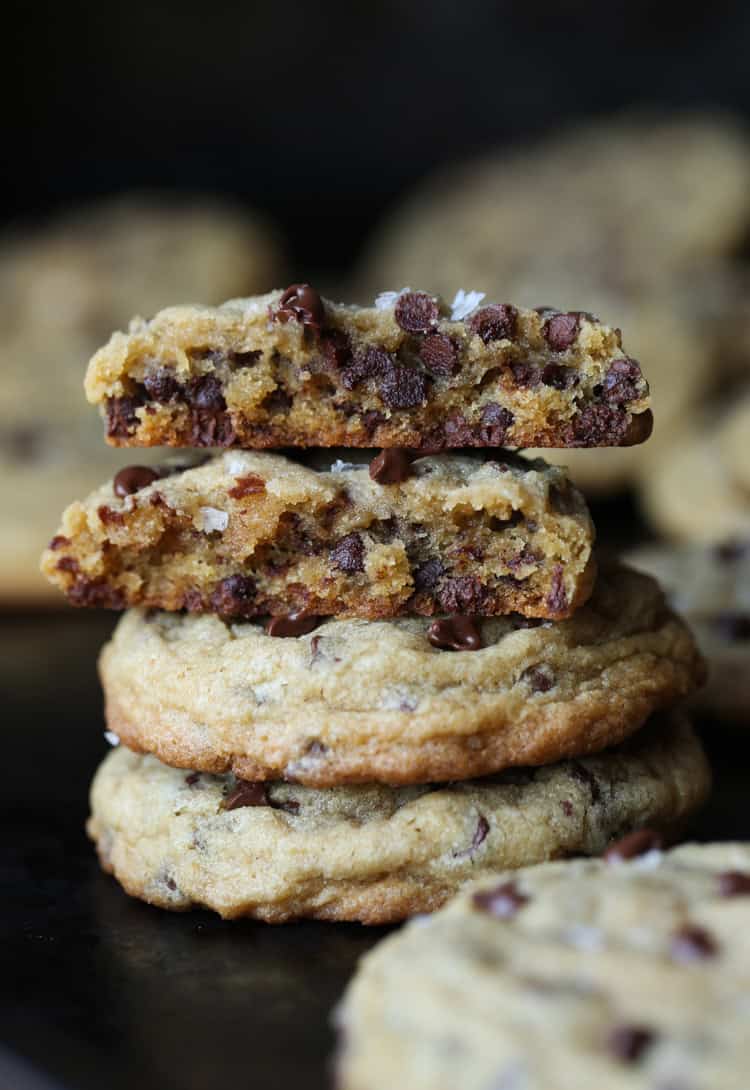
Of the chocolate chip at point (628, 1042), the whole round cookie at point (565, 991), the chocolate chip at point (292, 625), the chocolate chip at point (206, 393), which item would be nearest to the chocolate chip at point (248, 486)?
the chocolate chip at point (206, 393)

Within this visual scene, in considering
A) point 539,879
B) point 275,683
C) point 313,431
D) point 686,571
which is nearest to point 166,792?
point 275,683

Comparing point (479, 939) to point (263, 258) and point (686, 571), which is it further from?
point (263, 258)

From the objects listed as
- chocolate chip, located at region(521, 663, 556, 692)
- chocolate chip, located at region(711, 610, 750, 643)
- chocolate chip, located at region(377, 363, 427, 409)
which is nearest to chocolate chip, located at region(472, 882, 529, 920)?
chocolate chip, located at region(521, 663, 556, 692)

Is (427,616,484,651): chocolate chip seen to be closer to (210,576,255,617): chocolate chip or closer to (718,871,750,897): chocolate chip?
(210,576,255,617): chocolate chip

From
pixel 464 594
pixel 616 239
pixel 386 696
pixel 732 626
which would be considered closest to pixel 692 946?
pixel 386 696

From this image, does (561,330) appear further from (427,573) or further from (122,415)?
(122,415)

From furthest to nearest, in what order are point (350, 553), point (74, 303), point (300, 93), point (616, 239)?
point (300, 93) → point (616, 239) → point (74, 303) → point (350, 553)

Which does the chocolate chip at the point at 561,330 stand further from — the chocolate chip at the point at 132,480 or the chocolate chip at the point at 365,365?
the chocolate chip at the point at 132,480
